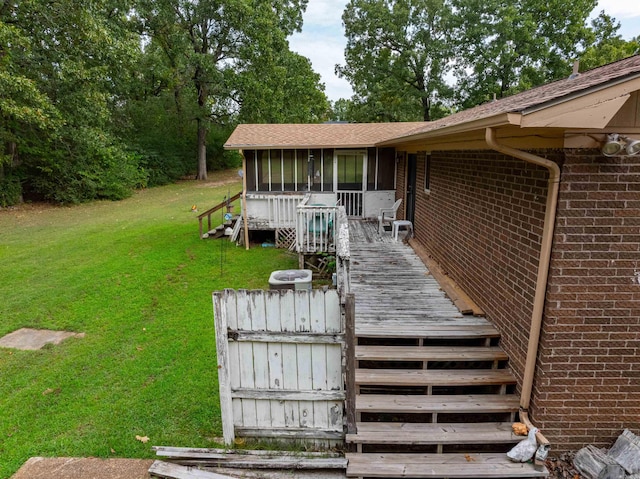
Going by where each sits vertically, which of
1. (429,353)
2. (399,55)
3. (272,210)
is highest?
(399,55)

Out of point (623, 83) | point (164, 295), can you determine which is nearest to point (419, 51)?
point (164, 295)

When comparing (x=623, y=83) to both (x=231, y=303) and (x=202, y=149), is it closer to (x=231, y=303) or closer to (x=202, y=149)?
(x=231, y=303)

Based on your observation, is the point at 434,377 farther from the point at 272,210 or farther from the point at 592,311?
the point at 272,210

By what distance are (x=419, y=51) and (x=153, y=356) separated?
90.7 ft

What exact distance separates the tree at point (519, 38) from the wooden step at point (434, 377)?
24.8m

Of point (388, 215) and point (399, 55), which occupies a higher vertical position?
point (399, 55)

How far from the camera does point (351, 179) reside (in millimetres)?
12734

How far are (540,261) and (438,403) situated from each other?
5.40 ft

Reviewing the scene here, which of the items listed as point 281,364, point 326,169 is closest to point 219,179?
point 326,169

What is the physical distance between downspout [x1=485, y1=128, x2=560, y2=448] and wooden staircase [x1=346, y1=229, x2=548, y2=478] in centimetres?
21

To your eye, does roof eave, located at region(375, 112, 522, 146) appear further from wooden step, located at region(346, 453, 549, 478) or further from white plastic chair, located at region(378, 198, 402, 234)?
white plastic chair, located at region(378, 198, 402, 234)

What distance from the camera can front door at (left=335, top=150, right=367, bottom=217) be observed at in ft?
41.4

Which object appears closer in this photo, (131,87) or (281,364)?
(281,364)

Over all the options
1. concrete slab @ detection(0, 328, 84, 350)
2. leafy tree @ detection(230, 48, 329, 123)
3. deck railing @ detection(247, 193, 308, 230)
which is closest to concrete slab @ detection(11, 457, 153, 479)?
concrete slab @ detection(0, 328, 84, 350)
